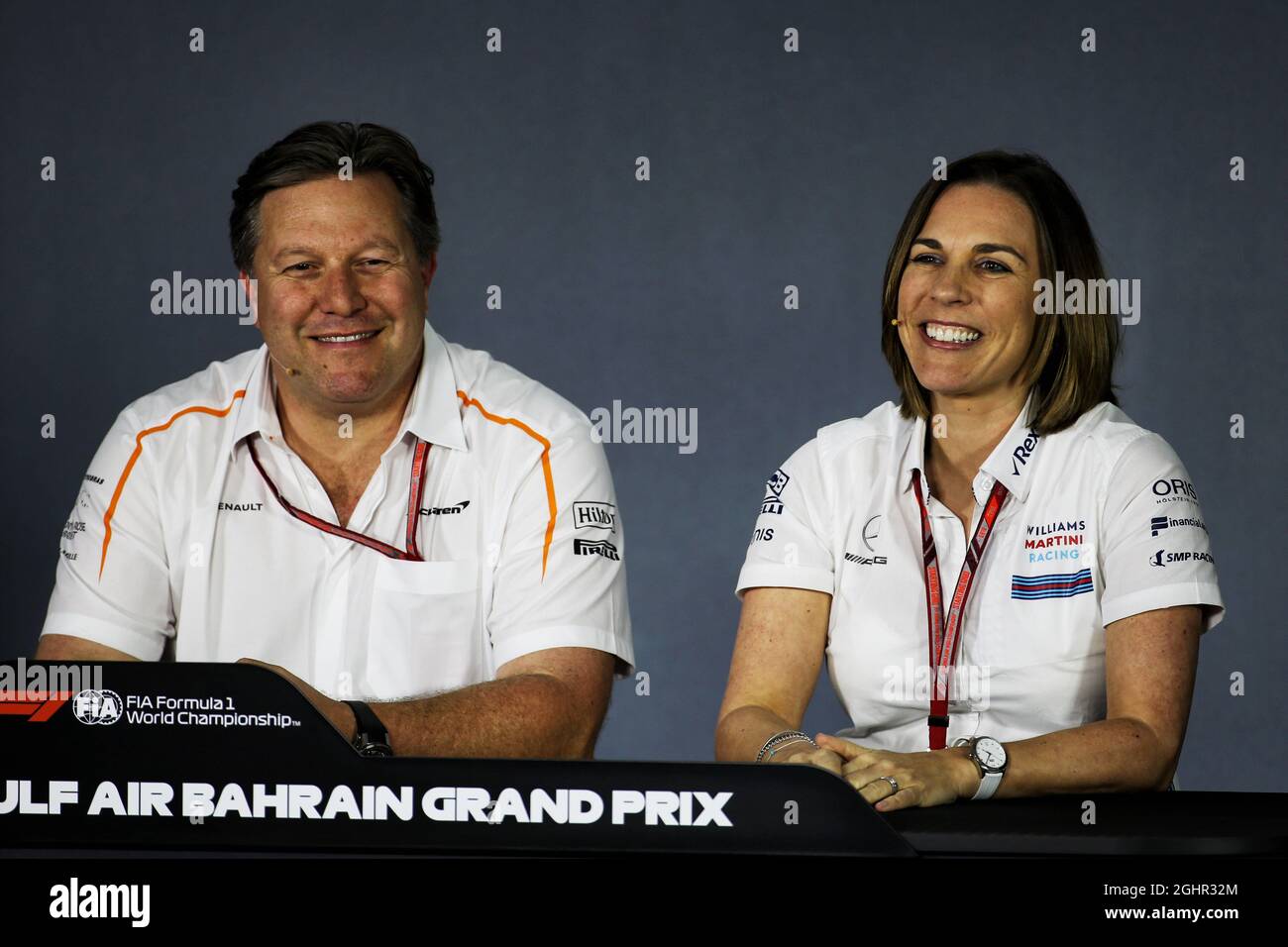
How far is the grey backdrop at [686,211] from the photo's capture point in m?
3.55

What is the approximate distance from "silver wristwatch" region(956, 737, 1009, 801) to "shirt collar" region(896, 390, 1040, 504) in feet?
1.83

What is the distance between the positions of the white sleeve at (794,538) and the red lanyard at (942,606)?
138mm

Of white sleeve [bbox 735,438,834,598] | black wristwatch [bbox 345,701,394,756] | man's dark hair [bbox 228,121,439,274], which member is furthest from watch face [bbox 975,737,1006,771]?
man's dark hair [bbox 228,121,439,274]

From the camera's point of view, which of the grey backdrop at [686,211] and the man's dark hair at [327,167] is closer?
the man's dark hair at [327,167]

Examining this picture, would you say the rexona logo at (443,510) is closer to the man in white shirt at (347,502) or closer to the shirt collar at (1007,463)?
the man in white shirt at (347,502)

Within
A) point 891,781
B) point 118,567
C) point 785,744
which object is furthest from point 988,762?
point 118,567

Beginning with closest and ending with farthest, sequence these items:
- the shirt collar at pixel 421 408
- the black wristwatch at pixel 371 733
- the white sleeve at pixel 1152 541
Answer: the black wristwatch at pixel 371 733
the white sleeve at pixel 1152 541
the shirt collar at pixel 421 408

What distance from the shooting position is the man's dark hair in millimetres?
2260

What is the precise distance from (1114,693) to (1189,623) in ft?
0.45

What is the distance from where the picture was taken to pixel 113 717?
130 centimetres

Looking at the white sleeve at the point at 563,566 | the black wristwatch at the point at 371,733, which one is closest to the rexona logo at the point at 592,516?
the white sleeve at the point at 563,566

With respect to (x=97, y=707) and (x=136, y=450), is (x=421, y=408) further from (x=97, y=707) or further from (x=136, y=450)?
(x=97, y=707)

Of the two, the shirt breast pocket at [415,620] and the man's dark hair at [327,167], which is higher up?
the man's dark hair at [327,167]

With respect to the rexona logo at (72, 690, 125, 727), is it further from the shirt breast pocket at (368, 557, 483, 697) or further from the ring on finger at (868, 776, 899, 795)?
the shirt breast pocket at (368, 557, 483, 697)
